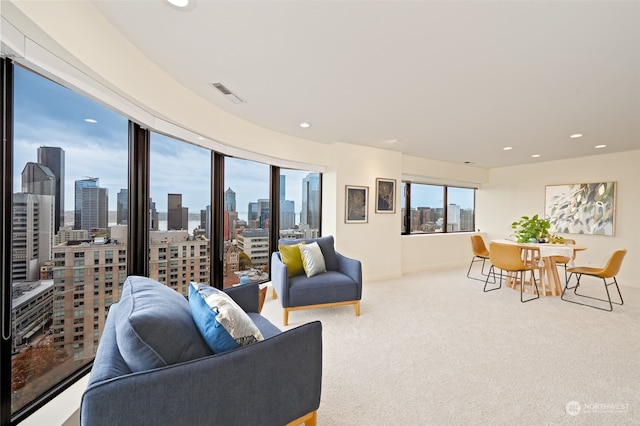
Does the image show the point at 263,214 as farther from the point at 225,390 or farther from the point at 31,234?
the point at 225,390

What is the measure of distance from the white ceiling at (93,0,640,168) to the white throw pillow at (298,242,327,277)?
158cm

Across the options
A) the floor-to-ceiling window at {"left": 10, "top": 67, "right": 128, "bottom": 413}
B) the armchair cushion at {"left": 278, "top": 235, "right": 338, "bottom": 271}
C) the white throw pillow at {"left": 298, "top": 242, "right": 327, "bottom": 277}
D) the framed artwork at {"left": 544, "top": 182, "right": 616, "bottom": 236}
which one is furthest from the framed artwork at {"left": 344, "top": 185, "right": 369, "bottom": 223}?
the framed artwork at {"left": 544, "top": 182, "right": 616, "bottom": 236}

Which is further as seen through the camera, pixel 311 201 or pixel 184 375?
pixel 311 201

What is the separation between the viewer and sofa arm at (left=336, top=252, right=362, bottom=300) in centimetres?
308

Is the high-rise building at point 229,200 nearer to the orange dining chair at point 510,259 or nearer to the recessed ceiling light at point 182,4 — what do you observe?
the recessed ceiling light at point 182,4

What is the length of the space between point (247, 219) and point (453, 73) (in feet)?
Result: 9.34

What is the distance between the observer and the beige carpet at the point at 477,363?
5.44 ft

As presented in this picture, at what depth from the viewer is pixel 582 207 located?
5129 millimetres

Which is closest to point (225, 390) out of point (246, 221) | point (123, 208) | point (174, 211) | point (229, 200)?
point (123, 208)

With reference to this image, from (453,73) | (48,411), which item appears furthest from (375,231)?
(48,411)

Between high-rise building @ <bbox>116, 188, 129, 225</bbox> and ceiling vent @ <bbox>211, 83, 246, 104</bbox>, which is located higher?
ceiling vent @ <bbox>211, 83, 246, 104</bbox>

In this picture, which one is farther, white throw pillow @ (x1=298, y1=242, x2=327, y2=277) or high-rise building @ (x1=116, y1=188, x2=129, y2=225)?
white throw pillow @ (x1=298, y1=242, x2=327, y2=277)

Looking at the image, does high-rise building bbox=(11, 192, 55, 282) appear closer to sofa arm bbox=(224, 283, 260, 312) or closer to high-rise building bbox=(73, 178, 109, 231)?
high-rise building bbox=(73, 178, 109, 231)

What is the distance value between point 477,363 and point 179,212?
9.93ft
